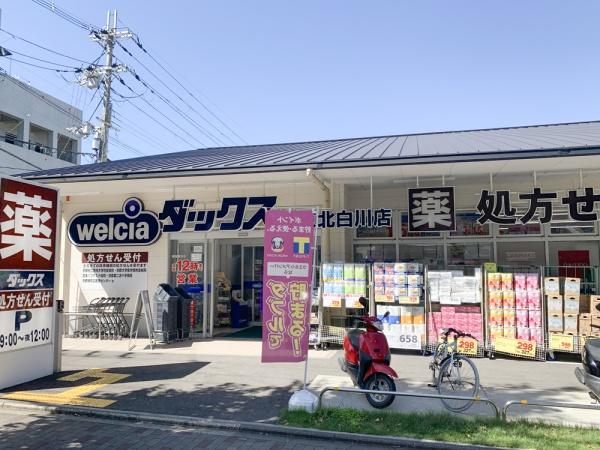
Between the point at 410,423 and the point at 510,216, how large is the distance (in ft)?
17.7

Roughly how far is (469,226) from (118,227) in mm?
9286

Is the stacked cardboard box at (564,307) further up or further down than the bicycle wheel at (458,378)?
further up

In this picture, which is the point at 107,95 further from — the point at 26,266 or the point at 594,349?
the point at 594,349

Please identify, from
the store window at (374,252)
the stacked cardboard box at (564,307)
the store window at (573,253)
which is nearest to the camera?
the stacked cardboard box at (564,307)

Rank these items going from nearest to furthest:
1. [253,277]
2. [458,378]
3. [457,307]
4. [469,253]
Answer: [458,378] → [457,307] → [469,253] → [253,277]


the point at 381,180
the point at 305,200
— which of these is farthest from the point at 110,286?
the point at 381,180

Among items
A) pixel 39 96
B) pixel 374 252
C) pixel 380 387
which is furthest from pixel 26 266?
Answer: pixel 39 96

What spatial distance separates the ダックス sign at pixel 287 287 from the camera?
237 inches

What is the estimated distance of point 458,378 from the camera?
6.07 meters

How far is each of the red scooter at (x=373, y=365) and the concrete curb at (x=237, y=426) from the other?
3.14 ft

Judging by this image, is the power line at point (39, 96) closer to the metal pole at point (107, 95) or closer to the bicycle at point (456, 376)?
the metal pole at point (107, 95)

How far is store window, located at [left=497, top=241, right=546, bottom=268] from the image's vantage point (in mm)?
10602

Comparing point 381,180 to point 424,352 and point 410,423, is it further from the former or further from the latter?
point 410,423

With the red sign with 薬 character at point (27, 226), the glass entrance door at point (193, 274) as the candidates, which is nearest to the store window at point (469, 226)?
the glass entrance door at point (193, 274)
